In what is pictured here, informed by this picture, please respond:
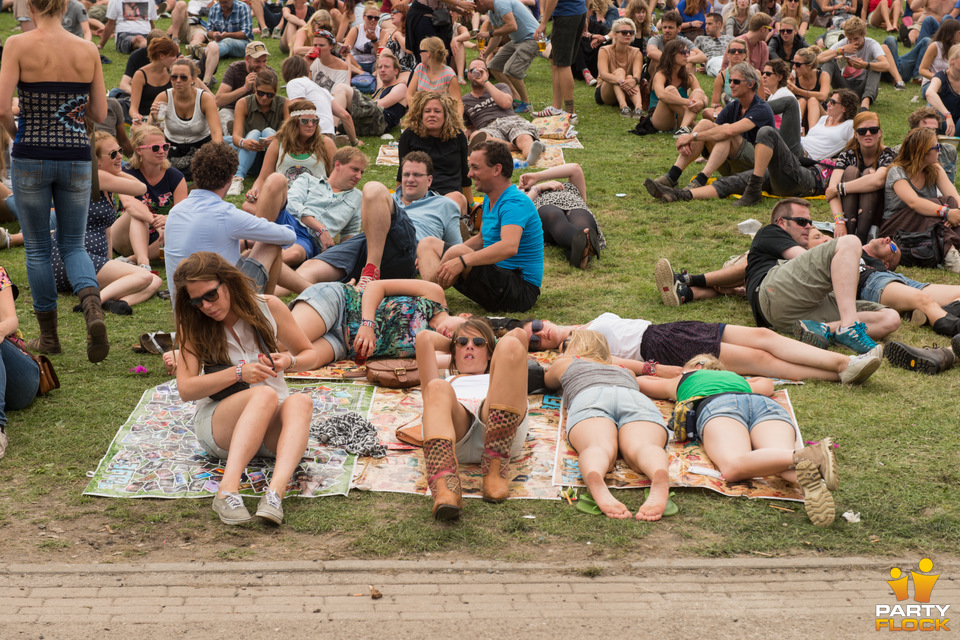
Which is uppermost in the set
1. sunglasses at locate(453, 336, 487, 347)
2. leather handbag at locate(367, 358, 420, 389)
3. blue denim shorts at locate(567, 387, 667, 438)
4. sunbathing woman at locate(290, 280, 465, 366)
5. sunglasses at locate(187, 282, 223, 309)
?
sunglasses at locate(187, 282, 223, 309)

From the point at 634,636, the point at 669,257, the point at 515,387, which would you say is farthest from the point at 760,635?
the point at 669,257

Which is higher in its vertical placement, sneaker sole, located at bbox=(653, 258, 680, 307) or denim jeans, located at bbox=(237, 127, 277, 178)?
sneaker sole, located at bbox=(653, 258, 680, 307)

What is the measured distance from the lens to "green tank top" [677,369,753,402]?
17.0ft

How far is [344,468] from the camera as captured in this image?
4.88 m

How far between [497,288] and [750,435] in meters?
2.80

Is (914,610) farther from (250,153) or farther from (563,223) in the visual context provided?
(250,153)

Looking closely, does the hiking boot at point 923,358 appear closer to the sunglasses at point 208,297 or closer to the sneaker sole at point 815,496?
the sneaker sole at point 815,496

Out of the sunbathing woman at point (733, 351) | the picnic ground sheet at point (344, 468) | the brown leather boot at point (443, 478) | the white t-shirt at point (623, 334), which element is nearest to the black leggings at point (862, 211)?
the sunbathing woman at point (733, 351)

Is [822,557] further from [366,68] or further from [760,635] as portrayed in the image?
[366,68]

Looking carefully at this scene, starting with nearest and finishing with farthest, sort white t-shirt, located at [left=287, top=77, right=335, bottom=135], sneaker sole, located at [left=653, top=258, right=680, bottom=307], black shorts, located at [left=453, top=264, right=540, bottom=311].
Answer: black shorts, located at [left=453, top=264, right=540, bottom=311] → sneaker sole, located at [left=653, top=258, right=680, bottom=307] → white t-shirt, located at [left=287, top=77, right=335, bottom=135]

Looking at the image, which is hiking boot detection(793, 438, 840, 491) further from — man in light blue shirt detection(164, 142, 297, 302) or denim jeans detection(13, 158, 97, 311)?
denim jeans detection(13, 158, 97, 311)

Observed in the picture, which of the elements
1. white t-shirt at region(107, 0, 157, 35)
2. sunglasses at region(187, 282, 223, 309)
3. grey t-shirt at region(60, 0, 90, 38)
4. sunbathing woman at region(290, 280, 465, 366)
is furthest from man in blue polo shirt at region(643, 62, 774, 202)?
white t-shirt at region(107, 0, 157, 35)

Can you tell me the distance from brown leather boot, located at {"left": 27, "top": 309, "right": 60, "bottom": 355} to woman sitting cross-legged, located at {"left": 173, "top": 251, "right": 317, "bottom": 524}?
6.83ft

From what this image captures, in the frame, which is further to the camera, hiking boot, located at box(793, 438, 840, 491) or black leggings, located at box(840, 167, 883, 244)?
black leggings, located at box(840, 167, 883, 244)
